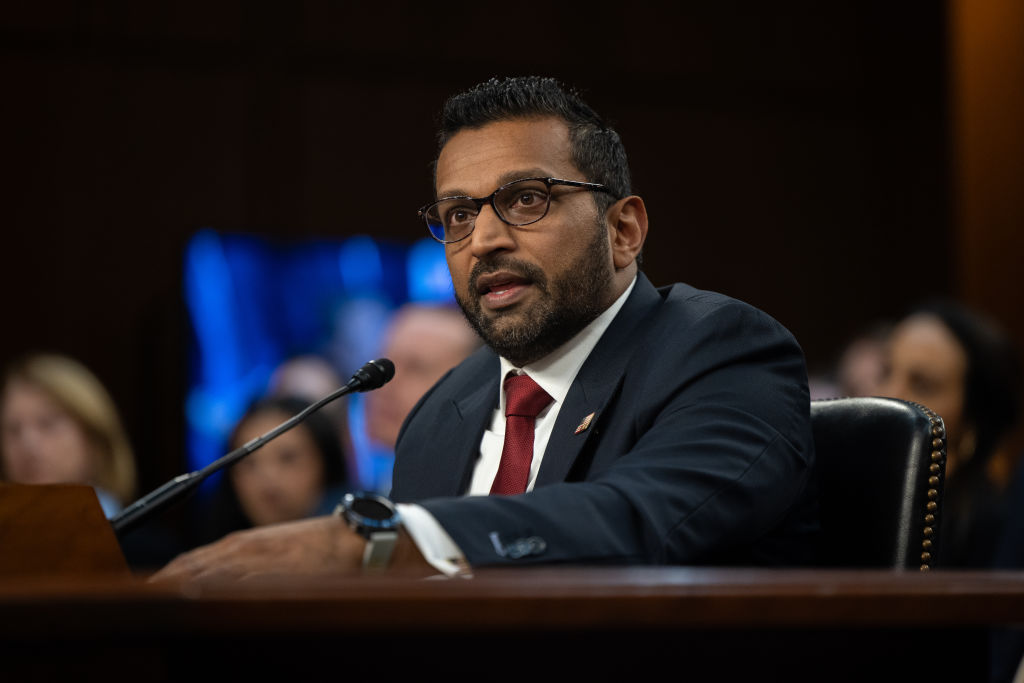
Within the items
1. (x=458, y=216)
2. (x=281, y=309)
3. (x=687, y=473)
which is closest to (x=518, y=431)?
(x=458, y=216)

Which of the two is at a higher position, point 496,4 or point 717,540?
point 496,4

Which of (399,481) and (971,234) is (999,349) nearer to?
(971,234)

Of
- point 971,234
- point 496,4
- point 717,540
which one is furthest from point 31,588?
point 496,4

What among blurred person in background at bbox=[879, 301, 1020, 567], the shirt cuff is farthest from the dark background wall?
the shirt cuff

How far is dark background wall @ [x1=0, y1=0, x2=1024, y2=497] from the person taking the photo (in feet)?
17.7

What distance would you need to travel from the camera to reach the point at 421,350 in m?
4.03

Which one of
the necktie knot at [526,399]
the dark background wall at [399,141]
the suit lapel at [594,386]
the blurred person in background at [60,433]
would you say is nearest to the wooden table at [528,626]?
the suit lapel at [594,386]

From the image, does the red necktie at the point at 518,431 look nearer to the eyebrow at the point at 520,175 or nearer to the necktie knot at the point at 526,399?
the necktie knot at the point at 526,399

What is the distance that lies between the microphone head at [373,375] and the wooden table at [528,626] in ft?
2.89

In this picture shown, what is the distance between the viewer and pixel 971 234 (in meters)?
4.08

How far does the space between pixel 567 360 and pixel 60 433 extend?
2.52 meters

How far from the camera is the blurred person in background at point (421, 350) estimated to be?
3.99 m

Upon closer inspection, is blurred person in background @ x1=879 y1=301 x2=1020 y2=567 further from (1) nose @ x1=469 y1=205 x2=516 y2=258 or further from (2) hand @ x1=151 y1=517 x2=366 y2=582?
(2) hand @ x1=151 y1=517 x2=366 y2=582

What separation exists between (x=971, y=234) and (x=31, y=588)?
383cm
